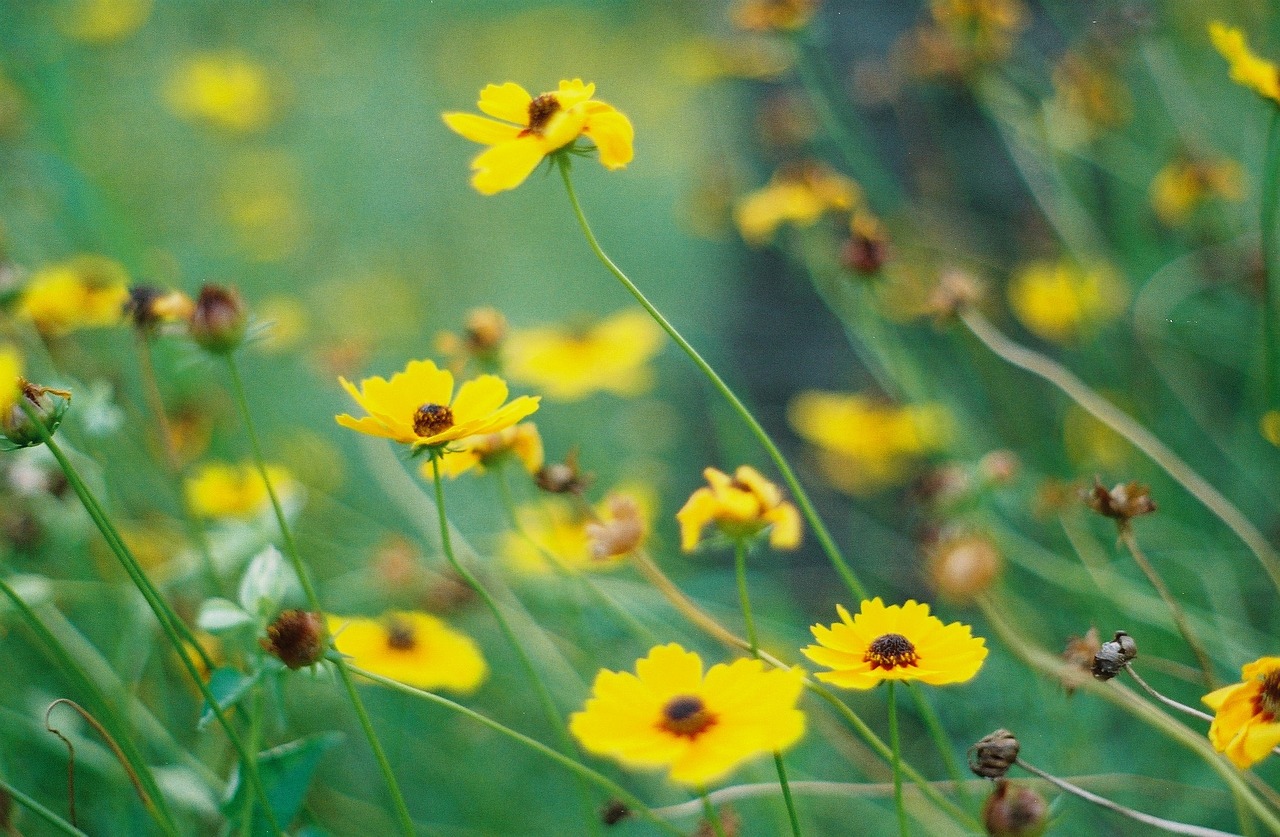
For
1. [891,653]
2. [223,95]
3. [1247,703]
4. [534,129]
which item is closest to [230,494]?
[534,129]

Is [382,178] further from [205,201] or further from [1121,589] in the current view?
[1121,589]

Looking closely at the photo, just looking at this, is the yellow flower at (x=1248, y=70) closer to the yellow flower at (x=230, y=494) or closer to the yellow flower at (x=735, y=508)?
the yellow flower at (x=735, y=508)

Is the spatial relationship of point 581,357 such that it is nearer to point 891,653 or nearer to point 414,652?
point 414,652

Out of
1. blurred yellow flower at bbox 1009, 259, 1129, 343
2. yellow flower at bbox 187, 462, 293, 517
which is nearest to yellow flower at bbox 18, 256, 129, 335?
yellow flower at bbox 187, 462, 293, 517

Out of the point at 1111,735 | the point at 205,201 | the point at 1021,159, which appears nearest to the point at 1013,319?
the point at 1021,159

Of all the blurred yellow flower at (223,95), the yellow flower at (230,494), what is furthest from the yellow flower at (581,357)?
the blurred yellow flower at (223,95)

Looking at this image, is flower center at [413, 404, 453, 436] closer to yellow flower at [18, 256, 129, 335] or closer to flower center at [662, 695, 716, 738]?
flower center at [662, 695, 716, 738]
